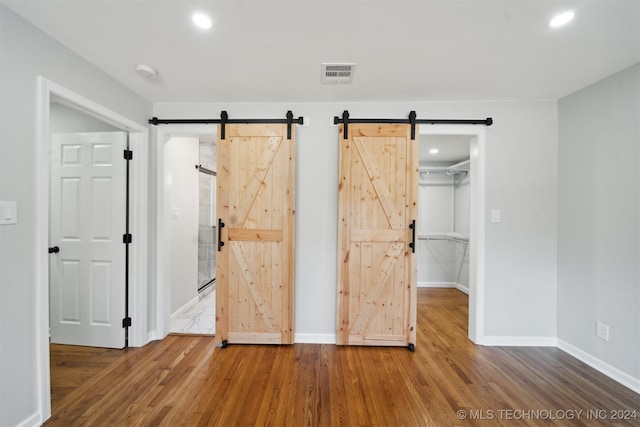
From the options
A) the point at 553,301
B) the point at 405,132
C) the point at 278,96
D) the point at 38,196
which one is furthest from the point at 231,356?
the point at 553,301

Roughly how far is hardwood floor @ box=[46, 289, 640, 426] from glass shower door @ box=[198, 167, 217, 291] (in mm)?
1653

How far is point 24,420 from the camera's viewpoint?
1521 mm

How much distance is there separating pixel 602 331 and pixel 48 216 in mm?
4554

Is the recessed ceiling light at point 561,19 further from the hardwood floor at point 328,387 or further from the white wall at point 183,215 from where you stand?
the white wall at point 183,215

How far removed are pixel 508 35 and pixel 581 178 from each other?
5.41 feet

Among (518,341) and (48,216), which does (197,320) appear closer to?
(48,216)

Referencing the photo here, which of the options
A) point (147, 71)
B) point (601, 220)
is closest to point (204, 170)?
point (147, 71)

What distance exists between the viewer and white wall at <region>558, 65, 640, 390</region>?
2020 mm

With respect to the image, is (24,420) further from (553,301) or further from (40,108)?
(553,301)

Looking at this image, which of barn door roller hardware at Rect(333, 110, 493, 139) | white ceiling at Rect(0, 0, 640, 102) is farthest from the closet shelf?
white ceiling at Rect(0, 0, 640, 102)

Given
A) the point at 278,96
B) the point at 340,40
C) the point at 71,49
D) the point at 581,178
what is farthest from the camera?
the point at 278,96

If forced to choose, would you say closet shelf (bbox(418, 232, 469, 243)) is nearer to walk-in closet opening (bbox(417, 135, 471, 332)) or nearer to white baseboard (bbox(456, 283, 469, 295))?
walk-in closet opening (bbox(417, 135, 471, 332))

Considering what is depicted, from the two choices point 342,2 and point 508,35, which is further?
point 508,35

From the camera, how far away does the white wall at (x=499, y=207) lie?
2.63m
